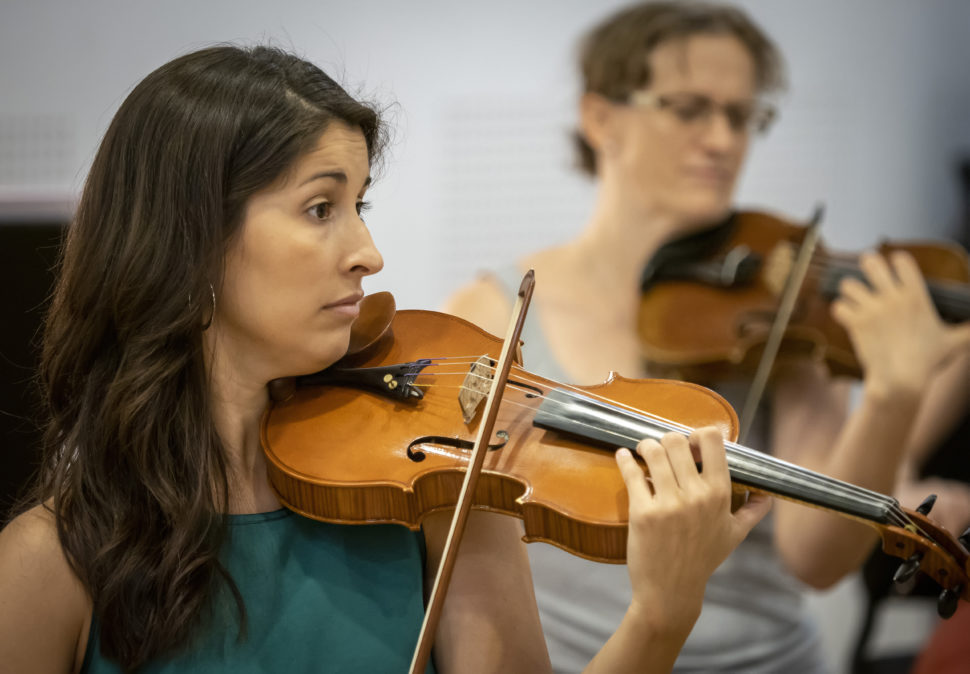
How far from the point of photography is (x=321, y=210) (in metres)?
0.96

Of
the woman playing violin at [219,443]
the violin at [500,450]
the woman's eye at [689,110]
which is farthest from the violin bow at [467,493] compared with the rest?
the woman's eye at [689,110]

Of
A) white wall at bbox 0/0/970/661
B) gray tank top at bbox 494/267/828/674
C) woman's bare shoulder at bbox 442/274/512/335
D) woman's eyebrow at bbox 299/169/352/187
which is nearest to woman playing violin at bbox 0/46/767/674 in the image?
woman's eyebrow at bbox 299/169/352/187

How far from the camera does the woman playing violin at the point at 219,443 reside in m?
0.92

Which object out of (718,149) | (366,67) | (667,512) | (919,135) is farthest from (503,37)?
(667,512)

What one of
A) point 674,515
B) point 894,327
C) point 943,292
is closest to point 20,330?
point 674,515

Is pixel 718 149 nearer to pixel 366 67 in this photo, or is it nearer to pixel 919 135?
pixel 366 67

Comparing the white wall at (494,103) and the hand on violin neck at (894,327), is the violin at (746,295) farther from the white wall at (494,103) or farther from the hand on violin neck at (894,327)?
the white wall at (494,103)

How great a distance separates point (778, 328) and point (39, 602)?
4.05 feet

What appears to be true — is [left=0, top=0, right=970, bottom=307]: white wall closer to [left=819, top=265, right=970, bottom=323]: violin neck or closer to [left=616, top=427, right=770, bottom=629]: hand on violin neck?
[left=819, top=265, right=970, bottom=323]: violin neck

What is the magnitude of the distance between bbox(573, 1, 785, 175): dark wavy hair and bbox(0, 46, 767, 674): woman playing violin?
900mm

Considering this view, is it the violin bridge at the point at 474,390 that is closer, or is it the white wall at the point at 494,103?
the violin bridge at the point at 474,390

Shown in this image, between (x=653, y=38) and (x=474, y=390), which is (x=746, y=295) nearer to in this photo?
(x=653, y=38)

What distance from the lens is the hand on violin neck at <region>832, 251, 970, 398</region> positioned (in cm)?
156

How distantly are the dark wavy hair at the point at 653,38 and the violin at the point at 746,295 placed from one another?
31 centimetres
